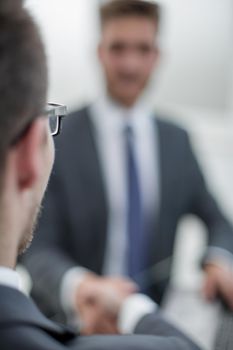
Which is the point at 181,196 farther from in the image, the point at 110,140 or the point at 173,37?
the point at 173,37

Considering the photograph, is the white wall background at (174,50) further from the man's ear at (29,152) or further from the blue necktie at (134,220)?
the man's ear at (29,152)

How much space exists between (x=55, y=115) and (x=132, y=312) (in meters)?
0.47

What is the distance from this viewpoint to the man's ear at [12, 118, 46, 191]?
2.10ft

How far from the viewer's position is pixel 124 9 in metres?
1.74

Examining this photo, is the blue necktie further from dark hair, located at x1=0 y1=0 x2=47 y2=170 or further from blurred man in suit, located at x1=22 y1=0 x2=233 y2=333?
dark hair, located at x1=0 y1=0 x2=47 y2=170

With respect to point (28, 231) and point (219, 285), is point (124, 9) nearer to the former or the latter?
point (219, 285)

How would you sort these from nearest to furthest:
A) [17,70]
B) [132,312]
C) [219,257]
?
1. [17,70]
2. [132,312]
3. [219,257]

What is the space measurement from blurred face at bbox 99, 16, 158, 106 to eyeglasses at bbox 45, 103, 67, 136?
3.11 ft

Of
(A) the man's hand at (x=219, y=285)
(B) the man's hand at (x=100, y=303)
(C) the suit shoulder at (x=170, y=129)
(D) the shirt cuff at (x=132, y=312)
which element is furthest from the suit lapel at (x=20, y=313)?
(C) the suit shoulder at (x=170, y=129)

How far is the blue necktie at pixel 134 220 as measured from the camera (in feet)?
5.52

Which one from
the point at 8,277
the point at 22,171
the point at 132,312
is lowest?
the point at 132,312

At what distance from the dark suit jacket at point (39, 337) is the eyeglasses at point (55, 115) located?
19 centimetres

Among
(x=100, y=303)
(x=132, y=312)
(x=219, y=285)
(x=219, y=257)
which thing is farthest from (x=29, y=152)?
(x=219, y=257)

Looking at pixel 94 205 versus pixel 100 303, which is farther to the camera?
pixel 94 205
